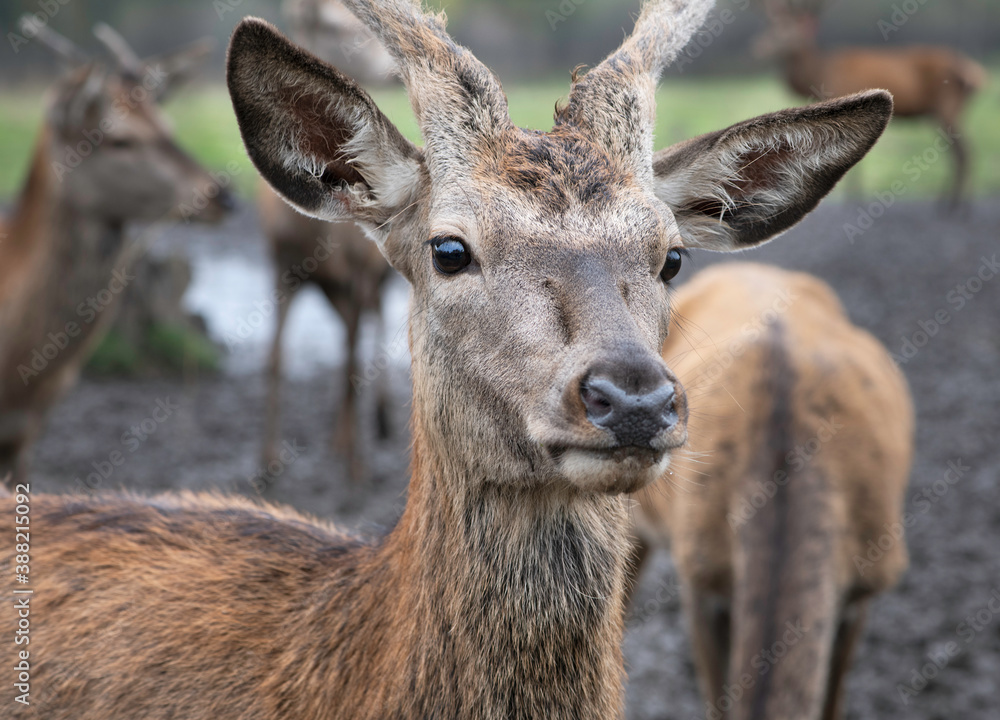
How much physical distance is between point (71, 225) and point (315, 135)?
4.17 meters

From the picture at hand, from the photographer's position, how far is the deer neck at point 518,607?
2178mm

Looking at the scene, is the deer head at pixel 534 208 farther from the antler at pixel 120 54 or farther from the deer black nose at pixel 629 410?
the antler at pixel 120 54

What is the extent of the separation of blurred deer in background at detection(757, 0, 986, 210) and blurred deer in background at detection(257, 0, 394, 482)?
12.2 m

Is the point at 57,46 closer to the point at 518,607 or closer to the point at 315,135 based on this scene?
the point at 315,135

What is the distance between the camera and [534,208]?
7.17 feet

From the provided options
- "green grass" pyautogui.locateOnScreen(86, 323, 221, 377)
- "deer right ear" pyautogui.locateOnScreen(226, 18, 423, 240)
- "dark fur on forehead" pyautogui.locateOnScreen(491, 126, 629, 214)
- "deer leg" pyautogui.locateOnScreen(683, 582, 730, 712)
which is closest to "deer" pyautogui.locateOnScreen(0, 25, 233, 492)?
"green grass" pyautogui.locateOnScreen(86, 323, 221, 377)

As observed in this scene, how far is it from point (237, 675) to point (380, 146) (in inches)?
58.4

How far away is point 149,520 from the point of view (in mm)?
2744

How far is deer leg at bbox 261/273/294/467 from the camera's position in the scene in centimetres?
739

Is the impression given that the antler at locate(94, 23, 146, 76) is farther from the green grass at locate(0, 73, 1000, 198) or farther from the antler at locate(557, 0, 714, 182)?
the green grass at locate(0, 73, 1000, 198)

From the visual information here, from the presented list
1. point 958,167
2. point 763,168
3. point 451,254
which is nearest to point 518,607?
point 451,254

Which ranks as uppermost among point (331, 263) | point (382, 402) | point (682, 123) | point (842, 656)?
point (682, 123)

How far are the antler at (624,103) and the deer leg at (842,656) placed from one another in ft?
9.44

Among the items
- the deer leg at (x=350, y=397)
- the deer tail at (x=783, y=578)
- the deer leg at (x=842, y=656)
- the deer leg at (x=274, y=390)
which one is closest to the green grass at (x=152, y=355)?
the deer leg at (x=274, y=390)
